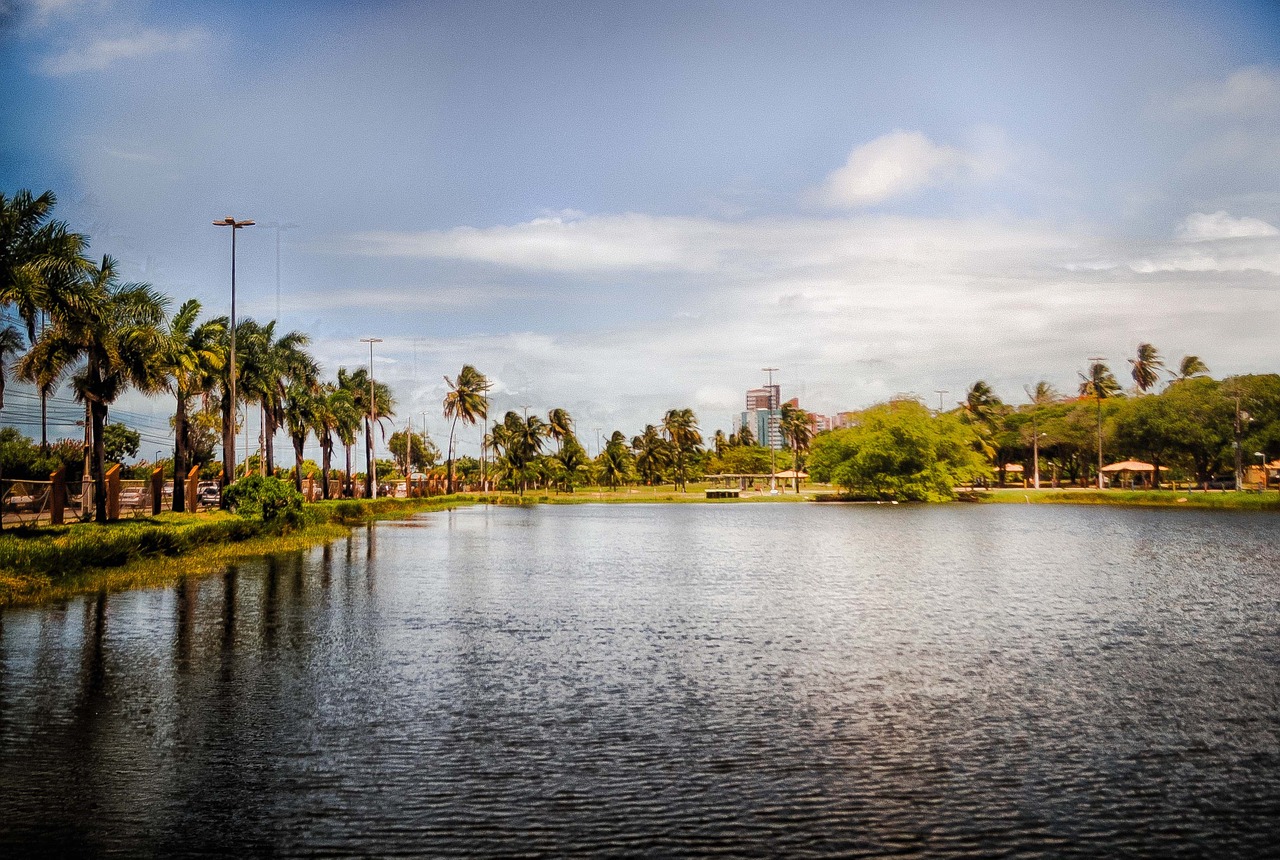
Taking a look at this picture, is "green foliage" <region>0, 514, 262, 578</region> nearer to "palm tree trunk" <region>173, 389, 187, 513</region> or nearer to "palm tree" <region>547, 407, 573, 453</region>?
"palm tree trunk" <region>173, 389, 187, 513</region>

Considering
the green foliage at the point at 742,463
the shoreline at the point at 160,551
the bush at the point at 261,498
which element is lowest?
the shoreline at the point at 160,551

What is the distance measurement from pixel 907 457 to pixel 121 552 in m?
80.6

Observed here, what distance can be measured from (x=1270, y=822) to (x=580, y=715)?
277 inches

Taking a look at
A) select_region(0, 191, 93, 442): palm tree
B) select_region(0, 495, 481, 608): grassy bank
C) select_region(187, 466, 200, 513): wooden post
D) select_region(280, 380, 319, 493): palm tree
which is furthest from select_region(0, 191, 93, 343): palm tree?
select_region(280, 380, 319, 493): palm tree

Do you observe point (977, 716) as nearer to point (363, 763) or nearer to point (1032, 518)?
point (363, 763)

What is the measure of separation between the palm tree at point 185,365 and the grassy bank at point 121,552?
560cm

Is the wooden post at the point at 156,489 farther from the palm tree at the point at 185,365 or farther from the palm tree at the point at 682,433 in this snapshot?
the palm tree at the point at 682,433

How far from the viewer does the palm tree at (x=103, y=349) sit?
33562 millimetres

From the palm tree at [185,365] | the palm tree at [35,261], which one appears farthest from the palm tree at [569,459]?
the palm tree at [35,261]

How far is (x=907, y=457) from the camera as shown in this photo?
95.9 meters

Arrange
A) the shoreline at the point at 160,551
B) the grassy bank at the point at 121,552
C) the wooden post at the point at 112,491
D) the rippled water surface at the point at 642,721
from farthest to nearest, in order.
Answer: the wooden post at the point at 112,491 < the grassy bank at the point at 121,552 < the shoreline at the point at 160,551 < the rippled water surface at the point at 642,721

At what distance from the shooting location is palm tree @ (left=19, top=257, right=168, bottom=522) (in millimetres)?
33562

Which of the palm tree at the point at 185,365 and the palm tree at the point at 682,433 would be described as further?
the palm tree at the point at 682,433

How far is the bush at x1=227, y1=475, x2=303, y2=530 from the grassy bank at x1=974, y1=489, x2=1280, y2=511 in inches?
2577
